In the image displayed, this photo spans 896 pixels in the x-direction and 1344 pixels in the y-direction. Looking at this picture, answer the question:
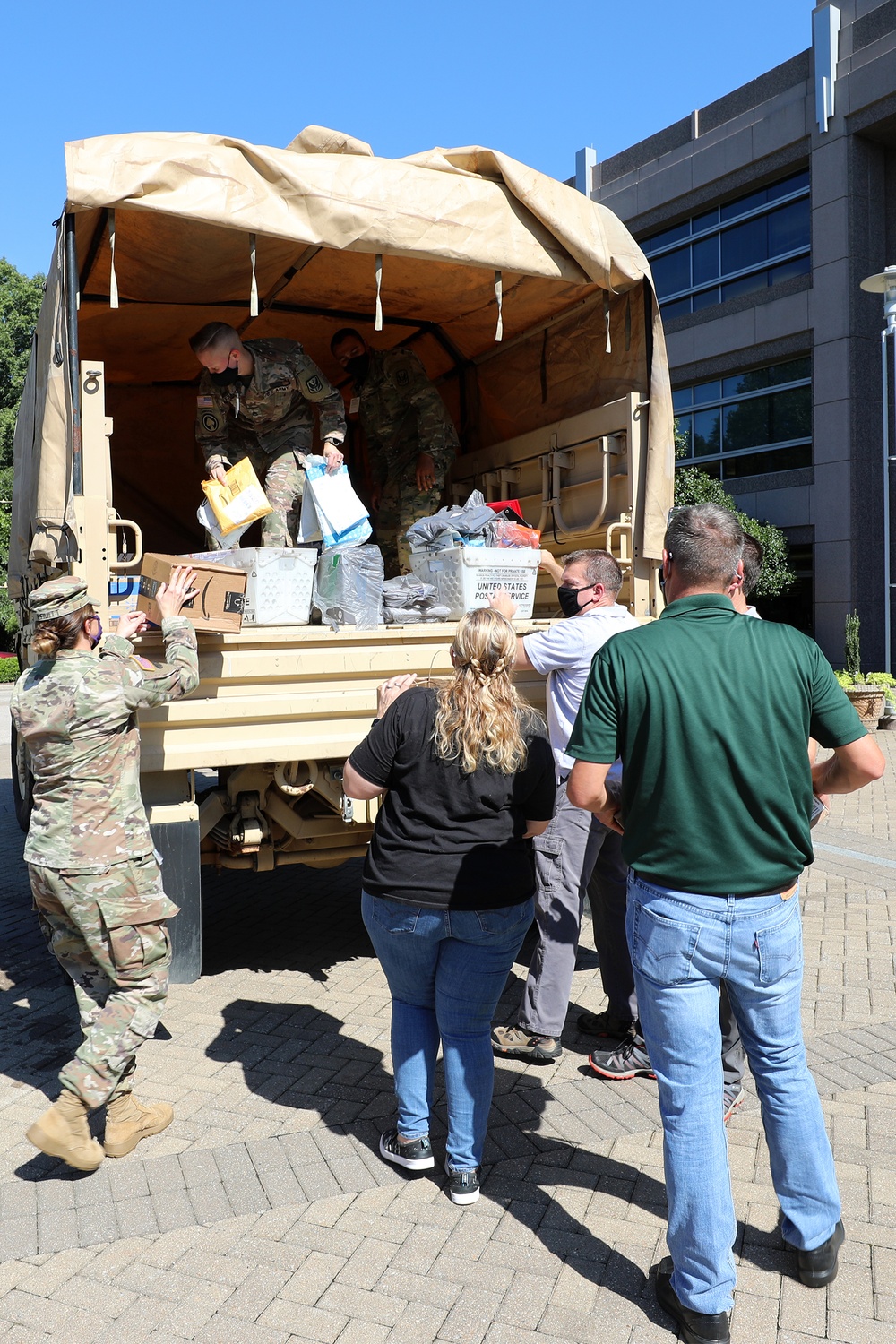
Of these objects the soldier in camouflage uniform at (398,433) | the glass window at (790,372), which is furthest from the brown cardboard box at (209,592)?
the glass window at (790,372)

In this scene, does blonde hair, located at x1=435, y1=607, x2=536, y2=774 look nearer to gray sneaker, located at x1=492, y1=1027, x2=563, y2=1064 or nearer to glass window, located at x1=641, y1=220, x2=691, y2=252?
gray sneaker, located at x1=492, y1=1027, x2=563, y2=1064

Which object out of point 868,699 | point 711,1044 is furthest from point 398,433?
point 868,699

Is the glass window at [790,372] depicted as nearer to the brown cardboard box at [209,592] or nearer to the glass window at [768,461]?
the glass window at [768,461]

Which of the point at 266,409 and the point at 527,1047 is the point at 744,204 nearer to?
the point at 266,409

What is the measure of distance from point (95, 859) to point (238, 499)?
6.11ft

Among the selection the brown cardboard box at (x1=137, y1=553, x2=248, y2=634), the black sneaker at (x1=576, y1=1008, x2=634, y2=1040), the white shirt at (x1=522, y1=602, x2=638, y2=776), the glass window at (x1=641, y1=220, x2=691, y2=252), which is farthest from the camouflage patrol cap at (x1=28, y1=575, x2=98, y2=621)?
the glass window at (x1=641, y1=220, x2=691, y2=252)

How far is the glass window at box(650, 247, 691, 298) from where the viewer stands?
22.8m

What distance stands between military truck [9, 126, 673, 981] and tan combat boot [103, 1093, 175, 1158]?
88 cm

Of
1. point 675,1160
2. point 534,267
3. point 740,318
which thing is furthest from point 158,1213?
point 740,318

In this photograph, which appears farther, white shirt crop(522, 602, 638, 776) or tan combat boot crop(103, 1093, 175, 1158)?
white shirt crop(522, 602, 638, 776)

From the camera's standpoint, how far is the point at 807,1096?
8.09 feet

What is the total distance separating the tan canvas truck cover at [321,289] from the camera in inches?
158

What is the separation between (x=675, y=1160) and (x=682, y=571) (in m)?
1.41

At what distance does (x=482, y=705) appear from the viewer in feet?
9.37
